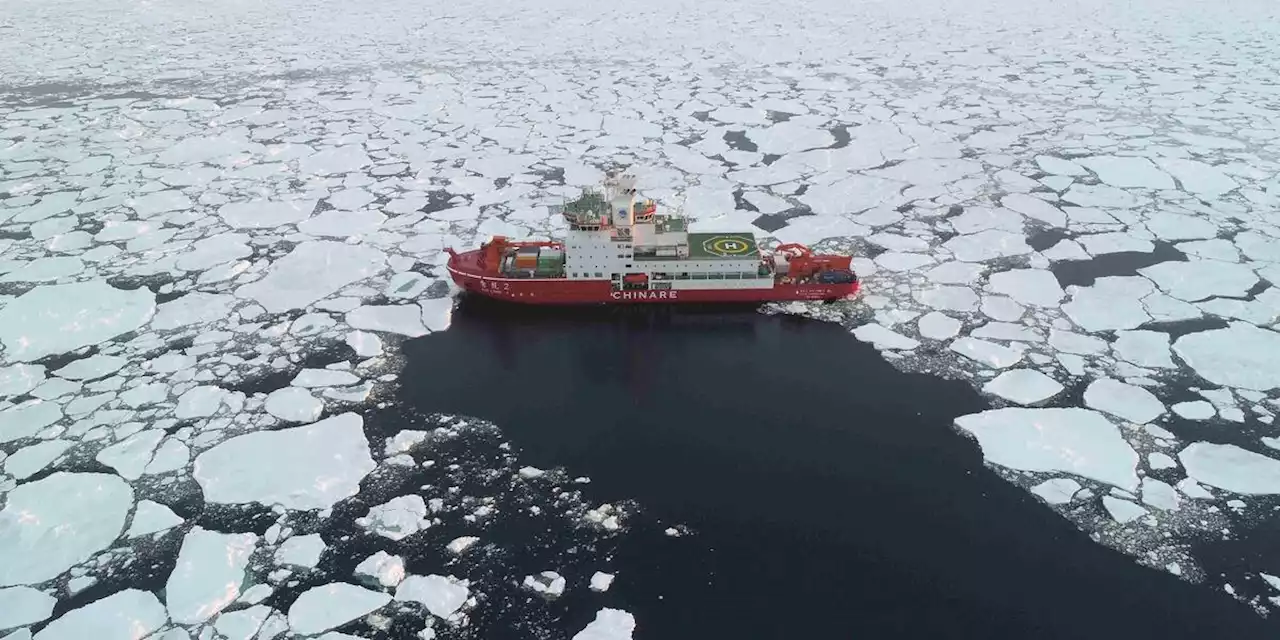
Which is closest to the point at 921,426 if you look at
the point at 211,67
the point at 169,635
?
the point at 169,635

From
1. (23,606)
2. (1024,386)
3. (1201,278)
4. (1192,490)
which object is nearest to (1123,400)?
(1024,386)

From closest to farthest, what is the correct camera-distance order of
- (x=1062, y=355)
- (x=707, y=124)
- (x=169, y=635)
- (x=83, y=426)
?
(x=169, y=635) → (x=83, y=426) → (x=1062, y=355) → (x=707, y=124)

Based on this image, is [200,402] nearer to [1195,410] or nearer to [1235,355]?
[1195,410]

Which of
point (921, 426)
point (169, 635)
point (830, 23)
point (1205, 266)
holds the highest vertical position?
point (830, 23)

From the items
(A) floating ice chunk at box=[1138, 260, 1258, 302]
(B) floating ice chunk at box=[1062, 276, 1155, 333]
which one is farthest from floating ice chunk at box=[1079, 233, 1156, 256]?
(B) floating ice chunk at box=[1062, 276, 1155, 333]

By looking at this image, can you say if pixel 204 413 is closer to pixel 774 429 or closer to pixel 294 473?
pixel 294 473

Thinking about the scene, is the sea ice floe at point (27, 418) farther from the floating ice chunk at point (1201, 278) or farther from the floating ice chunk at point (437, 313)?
the floating ice chunk at point (1201, 278)

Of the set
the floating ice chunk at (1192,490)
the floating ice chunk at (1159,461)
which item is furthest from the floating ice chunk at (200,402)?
the floating ice chunk at (1192,490)
